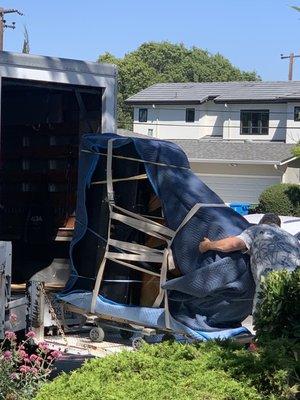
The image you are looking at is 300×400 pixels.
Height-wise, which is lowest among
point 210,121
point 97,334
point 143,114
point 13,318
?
point 97,334

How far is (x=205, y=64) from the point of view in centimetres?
8738

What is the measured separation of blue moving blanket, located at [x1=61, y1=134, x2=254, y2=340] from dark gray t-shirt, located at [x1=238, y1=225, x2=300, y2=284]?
124 mm

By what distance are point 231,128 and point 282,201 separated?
40.6 feet

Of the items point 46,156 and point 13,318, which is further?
point 46,156

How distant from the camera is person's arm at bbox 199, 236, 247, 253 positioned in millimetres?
6238

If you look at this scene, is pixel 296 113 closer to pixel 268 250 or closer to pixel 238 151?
pixel 238 151

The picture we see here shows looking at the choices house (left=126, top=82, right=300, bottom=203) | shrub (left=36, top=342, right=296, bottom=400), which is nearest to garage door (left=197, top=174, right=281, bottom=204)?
house (left=126, top=82, right=300, bottom=203)

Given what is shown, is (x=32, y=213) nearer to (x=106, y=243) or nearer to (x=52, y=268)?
(x=52, y=268)

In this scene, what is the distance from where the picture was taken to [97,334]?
6766 millimetres

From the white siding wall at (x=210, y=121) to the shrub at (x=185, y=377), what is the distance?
35.0 m

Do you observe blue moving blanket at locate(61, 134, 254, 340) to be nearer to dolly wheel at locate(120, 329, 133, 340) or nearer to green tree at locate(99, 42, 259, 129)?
dolly wheel at locate(120, 329, 133, 340)

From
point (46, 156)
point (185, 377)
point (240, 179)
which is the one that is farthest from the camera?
point (240, 179)

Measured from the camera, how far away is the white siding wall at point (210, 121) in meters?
39.3

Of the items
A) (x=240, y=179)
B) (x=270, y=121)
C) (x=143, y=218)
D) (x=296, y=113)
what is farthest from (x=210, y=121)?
(x=143, y=218)
